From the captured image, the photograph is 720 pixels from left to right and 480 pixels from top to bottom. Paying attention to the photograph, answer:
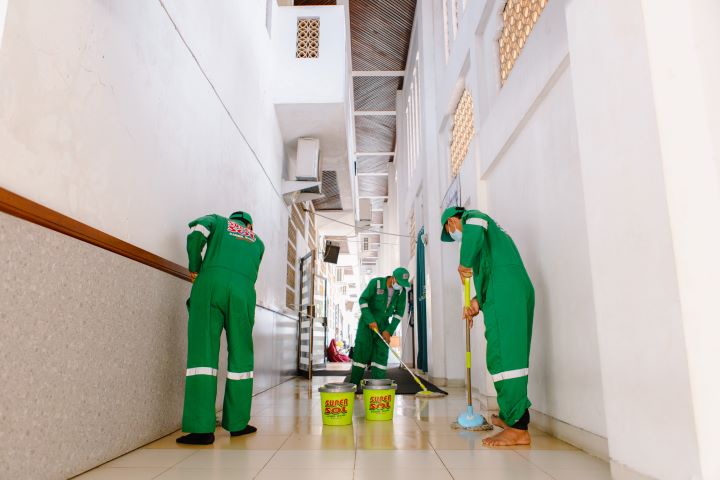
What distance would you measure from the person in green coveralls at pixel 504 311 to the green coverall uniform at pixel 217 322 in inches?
55.1

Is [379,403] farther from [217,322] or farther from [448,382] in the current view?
[448,382]

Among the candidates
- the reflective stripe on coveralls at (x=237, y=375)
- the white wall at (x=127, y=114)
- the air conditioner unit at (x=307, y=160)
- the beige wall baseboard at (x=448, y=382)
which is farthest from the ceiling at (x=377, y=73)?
the reflective stripe on coveralls at (x=237, y=375)

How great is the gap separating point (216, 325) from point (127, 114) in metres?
1.27

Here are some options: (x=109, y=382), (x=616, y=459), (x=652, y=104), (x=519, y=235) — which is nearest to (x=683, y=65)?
(x=652, y=104)

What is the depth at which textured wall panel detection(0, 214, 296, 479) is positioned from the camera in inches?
67.1

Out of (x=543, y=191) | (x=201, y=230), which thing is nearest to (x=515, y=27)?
(x=543, y=191)

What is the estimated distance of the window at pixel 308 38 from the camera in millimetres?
6680

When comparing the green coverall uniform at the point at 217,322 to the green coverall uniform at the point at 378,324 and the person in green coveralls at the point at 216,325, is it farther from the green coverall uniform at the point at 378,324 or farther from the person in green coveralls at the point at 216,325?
the green coverall uniform at the point at 378,324

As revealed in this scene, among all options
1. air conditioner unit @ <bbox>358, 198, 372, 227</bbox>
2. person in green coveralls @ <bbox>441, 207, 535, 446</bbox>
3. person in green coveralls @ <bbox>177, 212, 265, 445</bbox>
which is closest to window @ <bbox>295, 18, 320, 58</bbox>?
person in green coveralls @ <bbox>177, 212, 265, 445</bbox>

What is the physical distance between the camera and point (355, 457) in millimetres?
2471

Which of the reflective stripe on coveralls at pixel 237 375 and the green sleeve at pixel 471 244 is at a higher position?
the green sleeve at pixel 471 244

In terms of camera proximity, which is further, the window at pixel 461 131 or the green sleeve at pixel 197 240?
the window at pixel 461 131

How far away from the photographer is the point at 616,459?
1950mm

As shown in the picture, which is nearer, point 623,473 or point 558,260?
point 623,473
